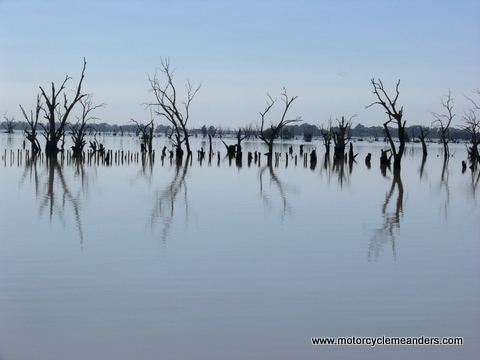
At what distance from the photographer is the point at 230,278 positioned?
854 cm

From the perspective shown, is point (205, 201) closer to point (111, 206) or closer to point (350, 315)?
point (111, 206)

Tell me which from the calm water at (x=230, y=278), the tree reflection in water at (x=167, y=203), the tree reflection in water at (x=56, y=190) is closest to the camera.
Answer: the calm water at (x=230, y=278)

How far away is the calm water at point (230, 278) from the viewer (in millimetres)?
6148

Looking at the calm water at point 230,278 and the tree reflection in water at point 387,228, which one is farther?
the tree reflection in water at point 387,228

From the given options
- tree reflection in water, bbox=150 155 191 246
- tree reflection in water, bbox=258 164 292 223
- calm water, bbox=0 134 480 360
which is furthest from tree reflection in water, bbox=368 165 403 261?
tree reflection in water, bbox=150 155 191 246

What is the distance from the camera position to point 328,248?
1090 centimetres

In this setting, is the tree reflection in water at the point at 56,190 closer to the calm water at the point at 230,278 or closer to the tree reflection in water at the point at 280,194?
the calm water at the point at 230,278

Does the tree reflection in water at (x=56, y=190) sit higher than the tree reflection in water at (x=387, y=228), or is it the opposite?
the tree reflection in water at (x=387, y=228)

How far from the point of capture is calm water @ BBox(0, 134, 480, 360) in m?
6.15

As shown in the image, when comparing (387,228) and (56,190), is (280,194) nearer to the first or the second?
(56,190)

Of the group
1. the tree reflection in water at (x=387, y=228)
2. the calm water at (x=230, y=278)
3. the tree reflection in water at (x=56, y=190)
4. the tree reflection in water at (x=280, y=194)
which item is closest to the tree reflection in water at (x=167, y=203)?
the calm water at (x=230, y=278)

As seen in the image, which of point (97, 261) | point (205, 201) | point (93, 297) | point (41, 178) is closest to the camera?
point (93, 297)

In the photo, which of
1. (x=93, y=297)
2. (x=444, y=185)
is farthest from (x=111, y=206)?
(x=444, y=185)

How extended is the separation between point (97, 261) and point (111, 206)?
23.4 ft
